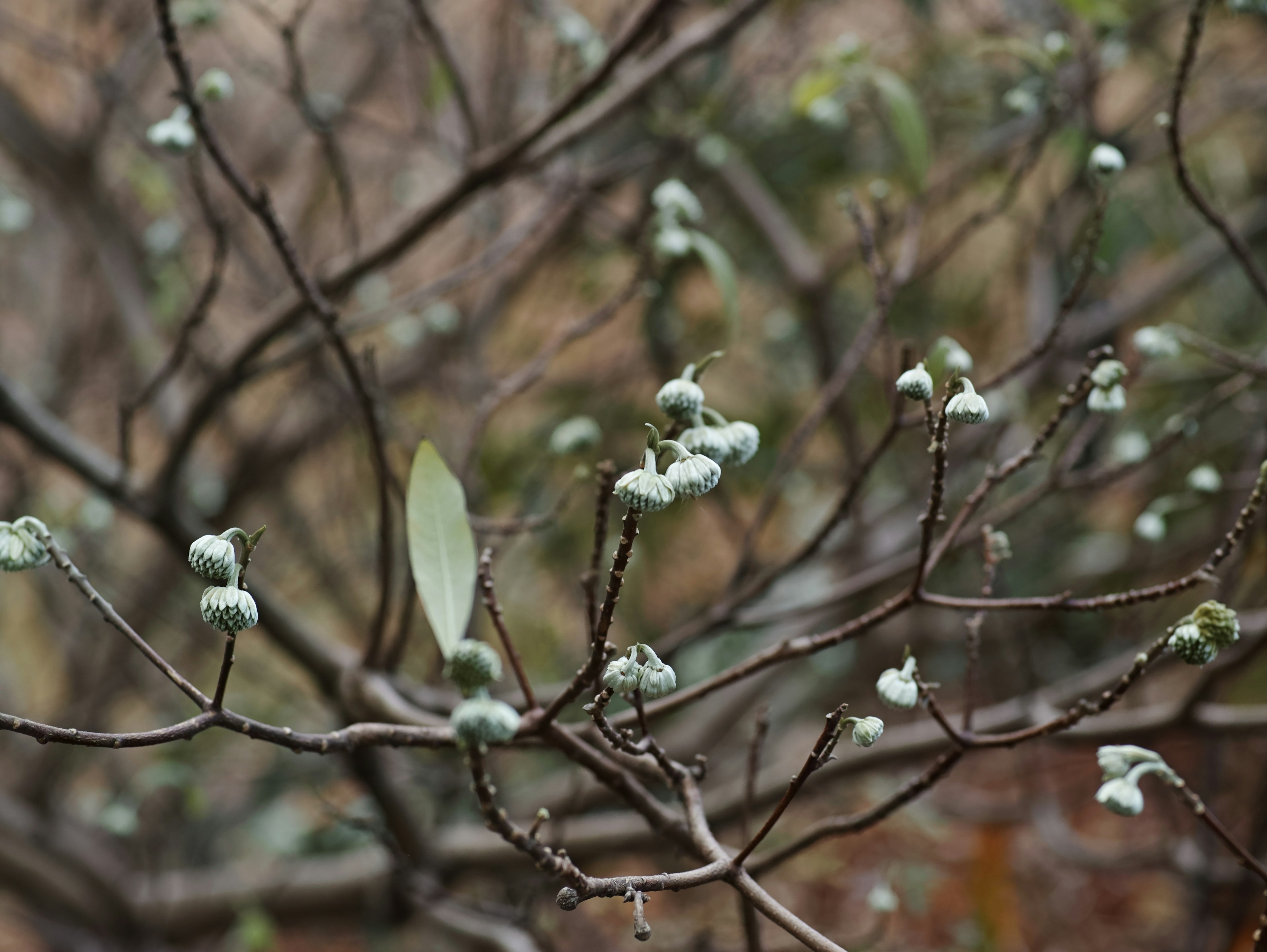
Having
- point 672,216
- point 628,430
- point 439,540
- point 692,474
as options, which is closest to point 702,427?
point 692,474

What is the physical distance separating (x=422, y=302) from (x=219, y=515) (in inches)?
40.0

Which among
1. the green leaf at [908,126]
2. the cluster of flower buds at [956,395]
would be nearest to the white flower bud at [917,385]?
the cluster of flower buds at [956,395]

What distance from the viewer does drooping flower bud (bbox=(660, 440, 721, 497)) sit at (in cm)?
66

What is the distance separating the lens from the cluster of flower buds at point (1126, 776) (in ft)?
2.31

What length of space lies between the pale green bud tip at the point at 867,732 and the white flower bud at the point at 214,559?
44 centimetres

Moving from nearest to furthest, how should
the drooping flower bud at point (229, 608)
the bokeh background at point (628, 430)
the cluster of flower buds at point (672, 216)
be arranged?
the drooping flower bud at point (229, 608), the cluster of flower buds at point (672, 216), the bokeh background at point (628, 430)

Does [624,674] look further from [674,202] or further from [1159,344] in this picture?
[1159,344]

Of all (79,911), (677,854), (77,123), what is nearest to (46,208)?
(77,123)

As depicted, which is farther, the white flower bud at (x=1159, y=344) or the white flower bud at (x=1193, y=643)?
the white flower bud at (x=1159, y=344)

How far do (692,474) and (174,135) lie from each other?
2.72 feet

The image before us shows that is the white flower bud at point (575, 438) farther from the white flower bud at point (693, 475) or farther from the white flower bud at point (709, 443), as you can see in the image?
the white flower bud at point (693, 475)

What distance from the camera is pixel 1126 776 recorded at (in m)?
0.73

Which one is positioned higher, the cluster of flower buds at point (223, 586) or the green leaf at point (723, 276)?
the green leaf at point (723, 276)

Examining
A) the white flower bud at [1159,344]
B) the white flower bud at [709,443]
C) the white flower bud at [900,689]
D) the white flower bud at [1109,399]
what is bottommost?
the white flower bud at [900,689]
